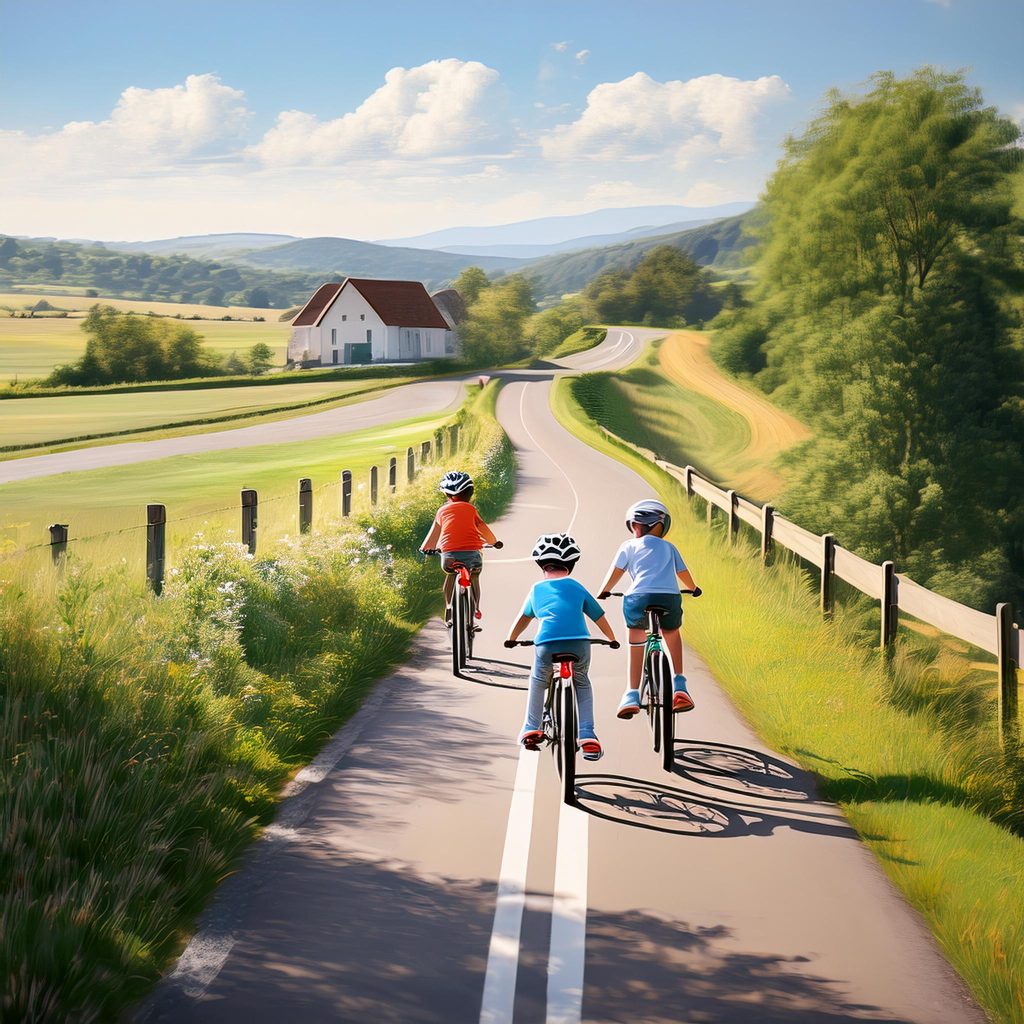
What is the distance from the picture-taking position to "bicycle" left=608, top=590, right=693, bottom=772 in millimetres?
8031

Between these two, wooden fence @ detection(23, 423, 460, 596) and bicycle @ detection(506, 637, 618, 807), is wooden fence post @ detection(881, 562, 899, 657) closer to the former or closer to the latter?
bicycle @ detection(506, 637, 618, 807)

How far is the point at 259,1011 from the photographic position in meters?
4.74

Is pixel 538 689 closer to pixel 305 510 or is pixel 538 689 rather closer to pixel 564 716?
pixel 564 716

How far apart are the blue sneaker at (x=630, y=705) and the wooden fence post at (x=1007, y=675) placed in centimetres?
282

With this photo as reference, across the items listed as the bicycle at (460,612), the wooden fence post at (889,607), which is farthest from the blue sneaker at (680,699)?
the wooden fence post at (889,607)

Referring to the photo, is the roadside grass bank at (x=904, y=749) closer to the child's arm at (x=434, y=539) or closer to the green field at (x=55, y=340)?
the child's arm at (x=434, y=539)

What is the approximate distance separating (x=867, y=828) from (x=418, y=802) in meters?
2.79

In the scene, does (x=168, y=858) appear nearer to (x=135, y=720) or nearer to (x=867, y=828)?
(x=135, y=720)

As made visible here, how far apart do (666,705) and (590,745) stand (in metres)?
0.91

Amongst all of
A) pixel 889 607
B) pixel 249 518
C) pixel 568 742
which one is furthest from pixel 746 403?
pixel 568 742

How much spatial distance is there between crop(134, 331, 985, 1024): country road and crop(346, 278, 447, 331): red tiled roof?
104433 mm

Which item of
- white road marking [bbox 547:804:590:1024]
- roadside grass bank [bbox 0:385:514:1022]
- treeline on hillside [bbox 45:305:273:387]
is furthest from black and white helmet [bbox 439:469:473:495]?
treeline on hillside [bbox 45:305:273:387]

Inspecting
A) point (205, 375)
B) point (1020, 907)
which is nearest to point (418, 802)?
point (1020, 907)

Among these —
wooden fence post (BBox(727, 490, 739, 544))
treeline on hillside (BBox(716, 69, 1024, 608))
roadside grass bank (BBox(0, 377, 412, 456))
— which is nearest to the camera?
wooden fence post (BBox(727, 490, 739, 544))
